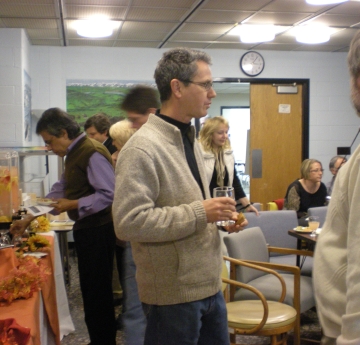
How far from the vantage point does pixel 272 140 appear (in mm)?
7137

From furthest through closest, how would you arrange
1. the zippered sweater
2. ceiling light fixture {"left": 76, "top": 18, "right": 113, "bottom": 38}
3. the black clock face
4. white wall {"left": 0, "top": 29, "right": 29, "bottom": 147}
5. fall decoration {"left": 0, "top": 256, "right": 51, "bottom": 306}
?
the black clock face
white wall {"left": 0, "top": 29, "right": 29, "bottom": 147}
ceiling light fixture {"left": 76, "top": 18, "right": 113, "bottom": 38}
fall decoration {"left": 0, "top": 256, "right": 51, "bottom": 306}
the zippered sweater

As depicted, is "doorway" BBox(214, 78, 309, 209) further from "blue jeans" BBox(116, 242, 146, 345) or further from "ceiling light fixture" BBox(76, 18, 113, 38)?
"blue jeans" BBox(116, 242, 146, 345)

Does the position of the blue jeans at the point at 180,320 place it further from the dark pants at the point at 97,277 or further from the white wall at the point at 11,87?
the white wall at the point at 11,87

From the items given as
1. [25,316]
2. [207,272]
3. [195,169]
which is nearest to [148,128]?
[195,169]

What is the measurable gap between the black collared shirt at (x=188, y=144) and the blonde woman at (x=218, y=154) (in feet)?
6.53

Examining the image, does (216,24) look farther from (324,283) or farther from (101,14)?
(324,283)

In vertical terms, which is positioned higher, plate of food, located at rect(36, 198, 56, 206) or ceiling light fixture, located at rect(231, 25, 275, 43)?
ceiling light fixture, located at rect(231, 25, 275, 43)

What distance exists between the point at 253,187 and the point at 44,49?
3461 millimetres

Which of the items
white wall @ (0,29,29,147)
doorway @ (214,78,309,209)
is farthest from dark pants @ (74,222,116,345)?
doorway @ (214,78,309,209)

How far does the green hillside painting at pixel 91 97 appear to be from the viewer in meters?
6.65

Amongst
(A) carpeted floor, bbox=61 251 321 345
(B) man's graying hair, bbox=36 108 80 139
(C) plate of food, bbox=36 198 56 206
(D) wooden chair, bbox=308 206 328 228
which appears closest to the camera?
(C) plate of food, bbox=36 198 56 206

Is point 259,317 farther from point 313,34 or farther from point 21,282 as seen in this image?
point 313,34

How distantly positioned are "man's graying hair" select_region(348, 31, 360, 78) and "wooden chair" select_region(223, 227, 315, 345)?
7.46 feet

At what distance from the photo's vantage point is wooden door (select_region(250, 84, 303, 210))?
23.3 feet
